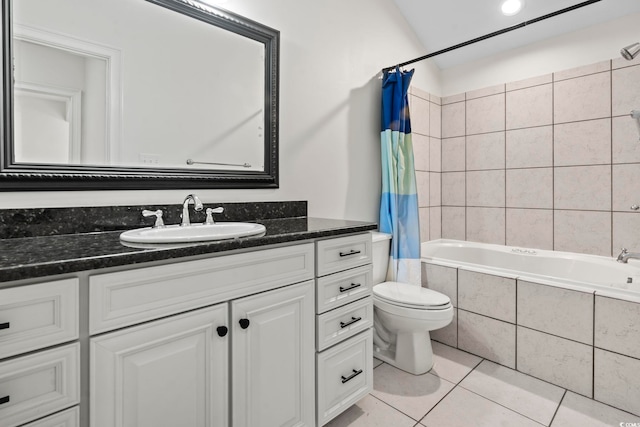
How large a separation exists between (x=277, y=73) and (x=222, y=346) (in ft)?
4.57

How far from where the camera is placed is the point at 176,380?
0.97 metres

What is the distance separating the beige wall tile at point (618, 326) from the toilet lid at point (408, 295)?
71 centimetres

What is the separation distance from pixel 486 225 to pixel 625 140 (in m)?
1.04

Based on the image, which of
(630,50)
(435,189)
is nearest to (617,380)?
(630,50)

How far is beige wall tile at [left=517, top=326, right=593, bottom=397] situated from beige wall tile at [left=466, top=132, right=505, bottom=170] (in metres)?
1.38

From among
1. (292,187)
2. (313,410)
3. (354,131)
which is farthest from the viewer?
(354,131)

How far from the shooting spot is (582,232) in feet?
7.79

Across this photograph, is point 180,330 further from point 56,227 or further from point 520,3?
point 520,3

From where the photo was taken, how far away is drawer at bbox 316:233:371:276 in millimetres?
1343

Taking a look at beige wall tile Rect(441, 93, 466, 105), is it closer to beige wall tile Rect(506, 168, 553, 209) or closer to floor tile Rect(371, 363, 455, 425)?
beige wall tile Rect(506, 168, 553, 209)

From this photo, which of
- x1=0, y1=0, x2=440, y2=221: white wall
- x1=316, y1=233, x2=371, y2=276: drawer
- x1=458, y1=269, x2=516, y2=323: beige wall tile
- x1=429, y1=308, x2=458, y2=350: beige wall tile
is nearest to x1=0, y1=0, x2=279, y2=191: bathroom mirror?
x1=0, y1=0, x2=440, y2=221: white wall

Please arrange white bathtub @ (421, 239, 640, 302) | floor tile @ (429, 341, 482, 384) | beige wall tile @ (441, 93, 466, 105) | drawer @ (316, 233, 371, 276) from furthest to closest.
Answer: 1. beige wall tile @ (441, 93, 466, 105)
2. floor tile @ (429, 341, 482, 384)
3. white bathtub @ (421, 239, 640, 302)
4. drawer @ (316, 233, 371, 276)

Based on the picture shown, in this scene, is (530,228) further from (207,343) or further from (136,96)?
(136,96)

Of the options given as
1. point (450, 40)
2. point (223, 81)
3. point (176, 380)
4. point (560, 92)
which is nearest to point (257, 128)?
point (223, 81)
